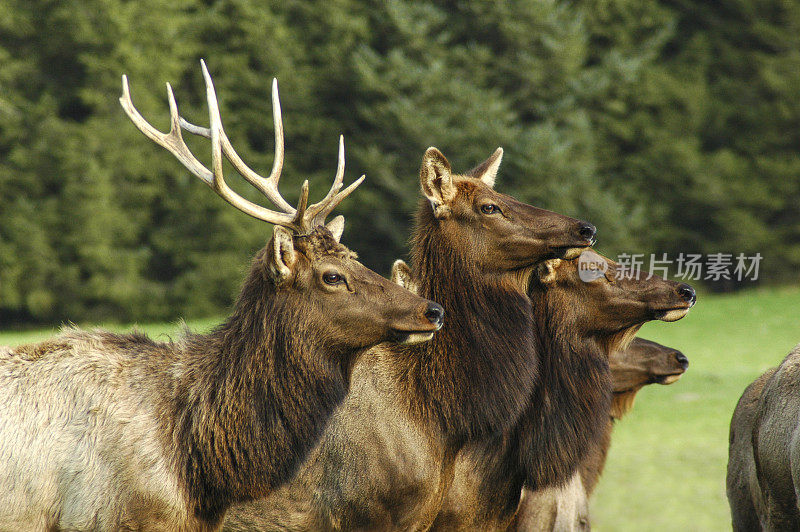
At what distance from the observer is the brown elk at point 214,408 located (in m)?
4.25

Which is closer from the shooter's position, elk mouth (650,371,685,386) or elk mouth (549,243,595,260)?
elk mouth (549,243,595,260)

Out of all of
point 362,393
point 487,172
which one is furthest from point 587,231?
point 362,393

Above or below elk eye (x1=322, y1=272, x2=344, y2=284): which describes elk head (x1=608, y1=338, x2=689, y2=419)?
above

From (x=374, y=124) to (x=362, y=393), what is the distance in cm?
1738

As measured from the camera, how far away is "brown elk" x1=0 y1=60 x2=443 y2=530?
14.0 ft

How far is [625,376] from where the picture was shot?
655 cm

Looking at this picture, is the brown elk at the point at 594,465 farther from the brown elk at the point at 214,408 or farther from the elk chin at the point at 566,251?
the brown elk at the point at 214,408

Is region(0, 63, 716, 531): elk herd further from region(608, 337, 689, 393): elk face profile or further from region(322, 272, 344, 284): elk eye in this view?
region(608, 337, 689, 393): elk face profile

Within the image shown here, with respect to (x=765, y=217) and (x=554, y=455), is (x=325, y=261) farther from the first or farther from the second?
(x=765, y=217)

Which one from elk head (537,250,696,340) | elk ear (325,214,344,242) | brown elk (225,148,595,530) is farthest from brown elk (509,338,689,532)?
elk ear (325,214,344,242)

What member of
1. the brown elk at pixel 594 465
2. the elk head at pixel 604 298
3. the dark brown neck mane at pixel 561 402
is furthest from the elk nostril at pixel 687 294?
Answer: the brown elk at pixel 594 465

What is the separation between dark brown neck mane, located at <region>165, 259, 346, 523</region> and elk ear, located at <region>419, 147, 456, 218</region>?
1.22 m

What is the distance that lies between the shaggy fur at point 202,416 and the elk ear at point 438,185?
929 mm

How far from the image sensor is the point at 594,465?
613cm
